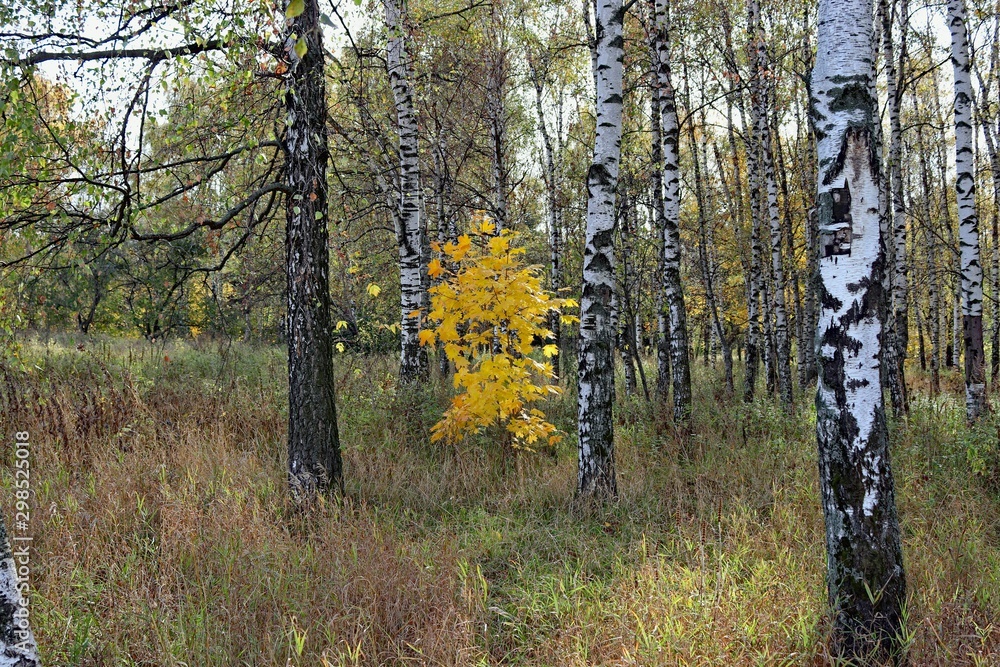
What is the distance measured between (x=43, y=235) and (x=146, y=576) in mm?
3277

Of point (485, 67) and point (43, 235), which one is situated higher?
point (485, 67)

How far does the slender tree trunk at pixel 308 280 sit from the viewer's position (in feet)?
15.5

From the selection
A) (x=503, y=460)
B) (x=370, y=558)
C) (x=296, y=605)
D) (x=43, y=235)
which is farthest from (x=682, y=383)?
(x=43, y=235)

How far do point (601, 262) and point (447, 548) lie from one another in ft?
9.08

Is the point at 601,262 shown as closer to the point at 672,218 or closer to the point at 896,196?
the point at 672,218

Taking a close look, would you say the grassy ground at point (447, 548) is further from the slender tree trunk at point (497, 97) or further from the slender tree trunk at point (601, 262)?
the slender tree trunk at point (497, 97)

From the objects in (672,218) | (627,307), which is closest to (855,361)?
(672,218)

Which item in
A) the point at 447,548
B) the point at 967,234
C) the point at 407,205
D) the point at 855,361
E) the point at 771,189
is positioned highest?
the point at 771,189

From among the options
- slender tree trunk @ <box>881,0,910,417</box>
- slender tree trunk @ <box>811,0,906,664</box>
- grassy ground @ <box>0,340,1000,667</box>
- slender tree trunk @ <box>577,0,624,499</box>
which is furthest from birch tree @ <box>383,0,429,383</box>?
slender tree trunk @ <box>881,0,910,417</box>

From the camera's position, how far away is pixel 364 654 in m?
2.93

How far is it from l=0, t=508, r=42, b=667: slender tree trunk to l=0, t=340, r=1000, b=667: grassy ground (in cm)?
67

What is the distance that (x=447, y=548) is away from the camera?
400 cm

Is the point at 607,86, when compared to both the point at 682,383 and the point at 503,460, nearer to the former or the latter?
the point at 503,460

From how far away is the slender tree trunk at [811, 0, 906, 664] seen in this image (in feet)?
9.14
